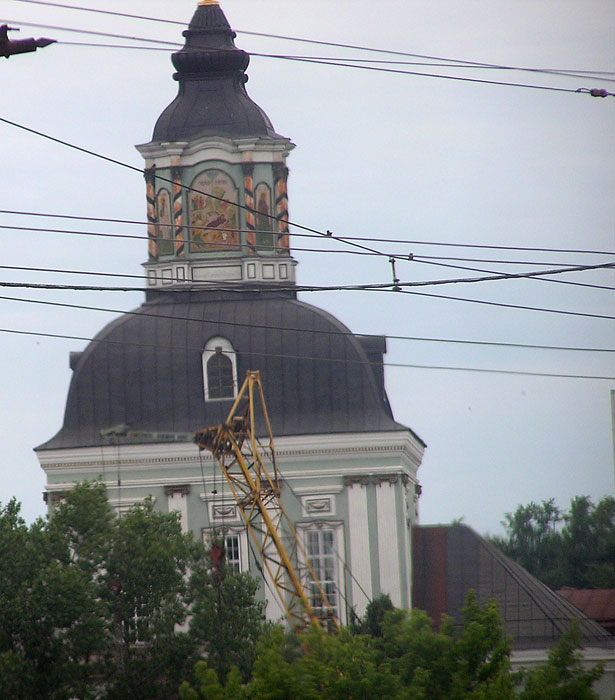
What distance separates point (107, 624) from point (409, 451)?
1540cm

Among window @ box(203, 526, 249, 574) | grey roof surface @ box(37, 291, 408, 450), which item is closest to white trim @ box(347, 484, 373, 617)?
grey roof surface @ box(37, 291, 408, 450)

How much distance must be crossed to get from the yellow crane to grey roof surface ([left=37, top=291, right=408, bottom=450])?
1.16m

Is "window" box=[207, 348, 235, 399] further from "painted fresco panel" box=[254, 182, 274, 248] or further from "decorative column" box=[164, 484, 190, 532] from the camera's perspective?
"painted fresco panel" box=[254, 182, 274, 248]

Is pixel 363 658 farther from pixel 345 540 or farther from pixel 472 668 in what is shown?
pixel 345 540

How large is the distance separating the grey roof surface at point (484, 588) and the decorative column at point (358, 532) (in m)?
2.02

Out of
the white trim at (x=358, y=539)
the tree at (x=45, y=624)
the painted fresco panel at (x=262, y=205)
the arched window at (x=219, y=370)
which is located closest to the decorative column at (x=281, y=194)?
the painted fresco panel at (x=262, y=205)

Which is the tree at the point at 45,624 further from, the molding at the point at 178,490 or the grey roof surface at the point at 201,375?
the grey roof surface at the point at 201,375

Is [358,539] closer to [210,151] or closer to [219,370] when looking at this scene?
[219,370]

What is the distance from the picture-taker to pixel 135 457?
236 ft

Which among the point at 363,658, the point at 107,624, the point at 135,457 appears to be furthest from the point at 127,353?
the point at 363,658

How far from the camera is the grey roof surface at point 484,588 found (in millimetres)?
69500

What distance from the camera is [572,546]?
10512cm

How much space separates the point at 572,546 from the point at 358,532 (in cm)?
3570

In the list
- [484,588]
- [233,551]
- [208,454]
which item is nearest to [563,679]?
[484,588]
